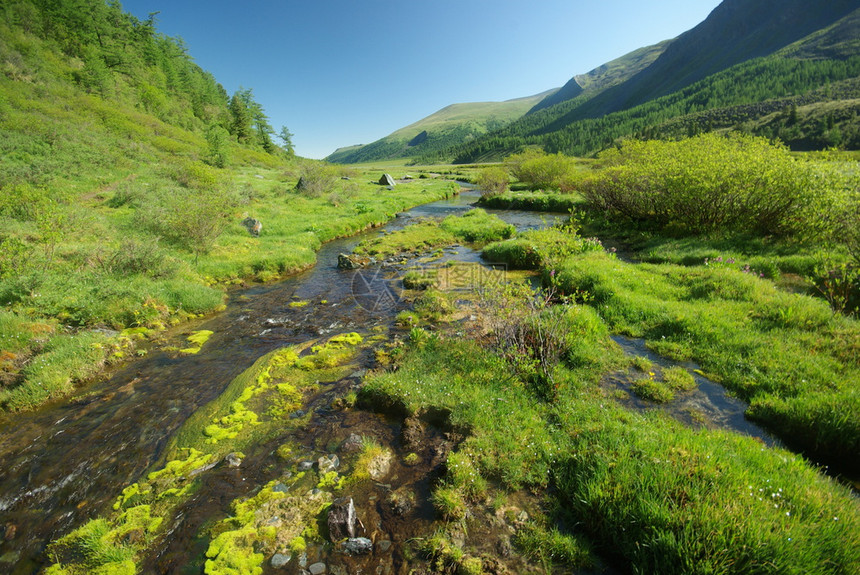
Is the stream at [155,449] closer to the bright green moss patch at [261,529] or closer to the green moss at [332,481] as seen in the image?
the bright green moss patch at [261,529]

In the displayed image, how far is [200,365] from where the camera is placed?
32.5 feet

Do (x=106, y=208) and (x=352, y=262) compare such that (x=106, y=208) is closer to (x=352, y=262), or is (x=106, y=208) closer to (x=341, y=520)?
(x=352, y=262)

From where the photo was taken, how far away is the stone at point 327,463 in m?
6.13

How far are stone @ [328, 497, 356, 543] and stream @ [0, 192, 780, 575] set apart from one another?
25 centimetres

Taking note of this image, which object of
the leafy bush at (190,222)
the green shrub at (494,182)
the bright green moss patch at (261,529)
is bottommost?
the bright green moss patch at (261,529)

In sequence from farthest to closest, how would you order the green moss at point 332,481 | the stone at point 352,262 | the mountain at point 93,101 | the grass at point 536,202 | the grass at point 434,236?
1. the grass at point 536,202
2. the mountain at point 93,101
3. the grass at point 434,236
4. the stone at point 352,262
5. the green moss at point 332,481

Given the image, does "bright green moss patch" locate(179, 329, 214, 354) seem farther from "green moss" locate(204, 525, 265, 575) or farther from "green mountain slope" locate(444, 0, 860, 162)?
"green mountain slope" locate(444, 0, 860, 162)

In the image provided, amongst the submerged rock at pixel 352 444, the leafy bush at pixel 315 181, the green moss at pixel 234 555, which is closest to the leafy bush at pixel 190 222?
the submerged rock at pixel 352 444

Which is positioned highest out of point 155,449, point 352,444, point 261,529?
point 155,449

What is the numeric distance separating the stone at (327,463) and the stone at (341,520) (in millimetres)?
908

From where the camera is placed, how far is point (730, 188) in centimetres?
1537

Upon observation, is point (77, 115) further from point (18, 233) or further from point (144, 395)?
point (144, 395)

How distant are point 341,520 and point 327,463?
142 centimetres

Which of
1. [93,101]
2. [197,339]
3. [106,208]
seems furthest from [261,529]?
[93,101]
